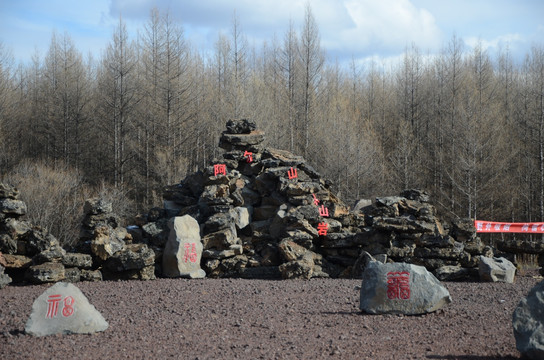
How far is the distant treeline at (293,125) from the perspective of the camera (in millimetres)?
28766

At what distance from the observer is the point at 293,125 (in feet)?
110

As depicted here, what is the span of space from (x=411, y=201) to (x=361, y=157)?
16209 millimetres

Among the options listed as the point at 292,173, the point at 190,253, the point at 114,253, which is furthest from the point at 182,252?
the point at 292,173

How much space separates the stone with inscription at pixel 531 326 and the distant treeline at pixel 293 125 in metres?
21.1

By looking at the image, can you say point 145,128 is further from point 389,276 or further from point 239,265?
point 389,276

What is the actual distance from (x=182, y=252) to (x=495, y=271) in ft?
20.1

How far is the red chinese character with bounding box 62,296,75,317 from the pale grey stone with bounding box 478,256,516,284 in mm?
7683

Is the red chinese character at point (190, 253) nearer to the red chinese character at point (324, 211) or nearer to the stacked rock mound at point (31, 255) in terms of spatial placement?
the stacked rock mound at point (31, 255)

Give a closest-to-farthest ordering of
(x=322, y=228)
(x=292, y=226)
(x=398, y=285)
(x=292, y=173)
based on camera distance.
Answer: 1. (x=398, y=285)
2. (x=292, y=226)
3. (x=322, y=228)
4. (x=292, y=173)

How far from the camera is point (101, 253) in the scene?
1102 cm

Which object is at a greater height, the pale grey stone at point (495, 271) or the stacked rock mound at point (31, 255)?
the stacked rock mound at point (31, 255)

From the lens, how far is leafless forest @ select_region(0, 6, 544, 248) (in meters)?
28.5

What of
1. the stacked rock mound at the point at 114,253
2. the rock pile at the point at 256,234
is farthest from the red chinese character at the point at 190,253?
the stacked rock mound at the point at 114,253

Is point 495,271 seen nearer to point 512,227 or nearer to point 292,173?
point 292,173
